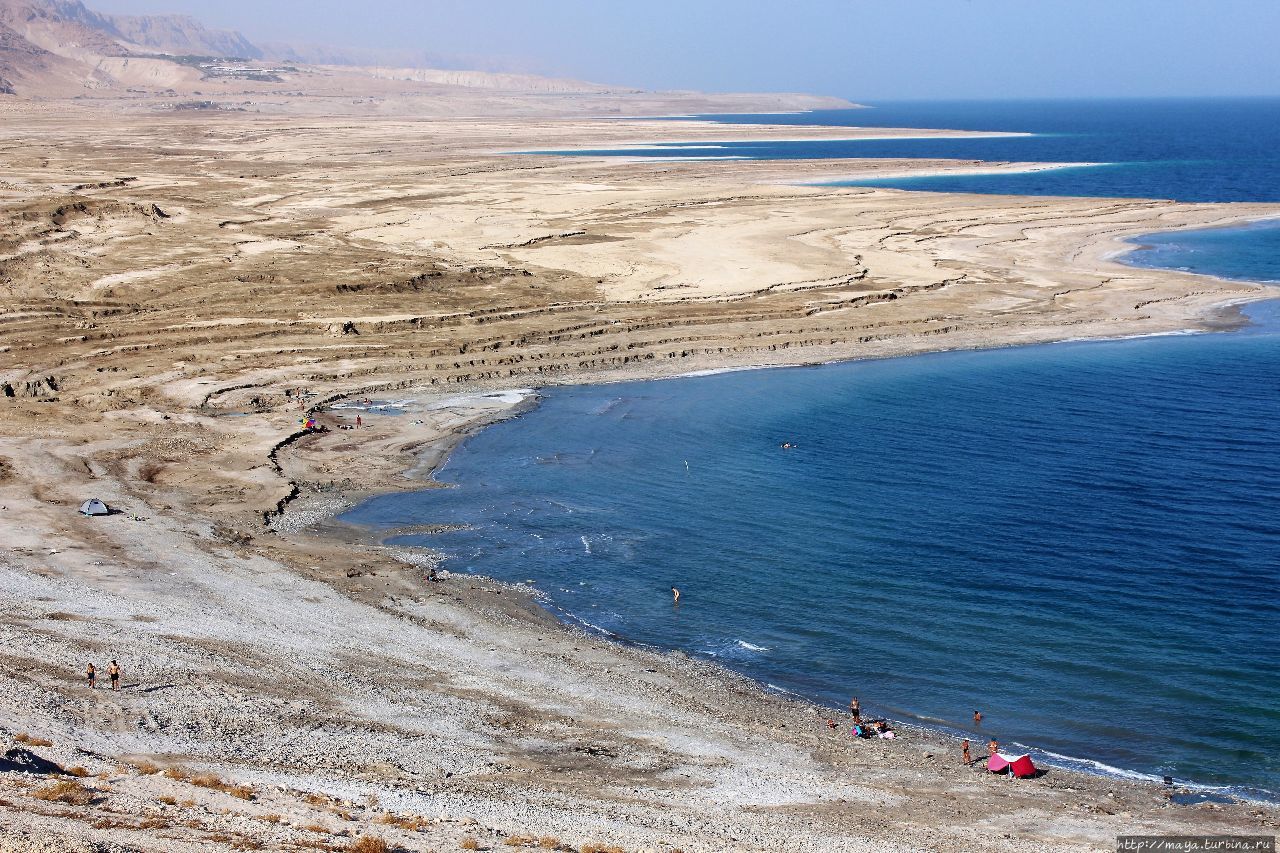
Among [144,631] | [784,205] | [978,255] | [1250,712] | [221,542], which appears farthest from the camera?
[784,205]

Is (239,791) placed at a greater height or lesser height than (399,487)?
greater

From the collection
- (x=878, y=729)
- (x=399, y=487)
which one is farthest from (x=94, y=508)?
(x=878, y=729)

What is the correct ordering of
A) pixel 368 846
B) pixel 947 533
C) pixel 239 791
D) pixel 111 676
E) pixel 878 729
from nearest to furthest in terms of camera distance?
1. pixel 368 846
2. pixel 239 791
3. pixel 878 729
4. pixel 111 676
5. pixel 947 533

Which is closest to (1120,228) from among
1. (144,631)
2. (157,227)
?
(157,227)

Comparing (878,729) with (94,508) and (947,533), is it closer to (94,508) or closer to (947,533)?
(947,533)

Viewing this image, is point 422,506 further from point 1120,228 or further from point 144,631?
point 1120,228

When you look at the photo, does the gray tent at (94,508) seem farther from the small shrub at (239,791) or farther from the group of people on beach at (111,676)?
the small shrub at (239,791)

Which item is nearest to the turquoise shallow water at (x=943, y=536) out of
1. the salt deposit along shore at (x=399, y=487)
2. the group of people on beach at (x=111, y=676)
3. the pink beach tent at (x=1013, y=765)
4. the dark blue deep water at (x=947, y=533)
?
the dark blue deep water at (x=947, y=533)
